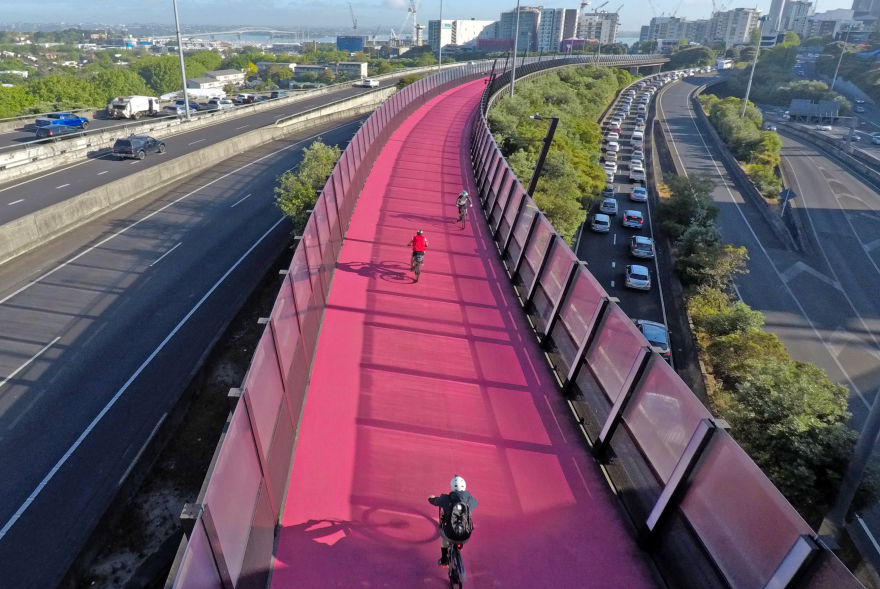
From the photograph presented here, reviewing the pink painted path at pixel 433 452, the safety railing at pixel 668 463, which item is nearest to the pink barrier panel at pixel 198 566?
the pink painted path at pixel 433 452

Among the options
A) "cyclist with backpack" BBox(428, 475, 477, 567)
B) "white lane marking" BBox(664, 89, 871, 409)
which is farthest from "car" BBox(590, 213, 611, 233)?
"cyclist with backpack" BBox(428, 475, 477, 567)

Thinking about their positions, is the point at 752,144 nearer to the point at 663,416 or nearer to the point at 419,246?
the point at 419,246

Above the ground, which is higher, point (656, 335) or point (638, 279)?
point (656, 335)

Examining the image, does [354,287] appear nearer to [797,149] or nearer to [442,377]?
[442,377]

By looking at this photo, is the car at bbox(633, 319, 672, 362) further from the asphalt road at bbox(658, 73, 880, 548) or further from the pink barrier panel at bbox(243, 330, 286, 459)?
Result: the pink barrier panel at bbox(243, 330, 286, 459)

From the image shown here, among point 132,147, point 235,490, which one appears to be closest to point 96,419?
point 235,490
